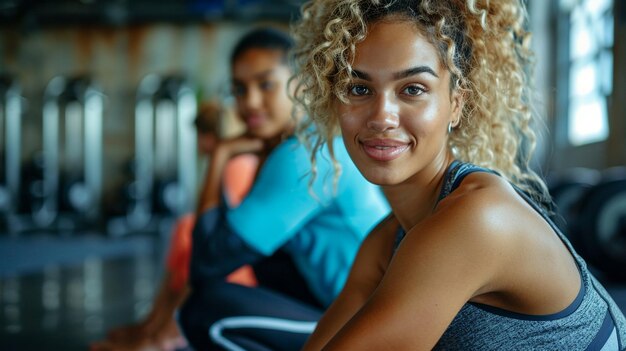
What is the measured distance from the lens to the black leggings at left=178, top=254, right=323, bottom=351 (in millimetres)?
1339

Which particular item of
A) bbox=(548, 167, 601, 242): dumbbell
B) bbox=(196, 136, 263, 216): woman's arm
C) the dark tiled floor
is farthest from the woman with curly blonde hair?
bbox=(548, 167, 601, 242): dumbbell

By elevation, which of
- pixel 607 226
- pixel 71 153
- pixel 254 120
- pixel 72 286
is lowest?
pixel 72 286

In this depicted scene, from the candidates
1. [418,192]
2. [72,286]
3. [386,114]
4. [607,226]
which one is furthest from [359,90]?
[72,286]

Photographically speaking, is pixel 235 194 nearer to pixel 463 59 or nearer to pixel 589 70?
pixel 463 59

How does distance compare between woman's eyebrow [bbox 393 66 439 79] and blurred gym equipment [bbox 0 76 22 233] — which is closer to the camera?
woman's eyebrow [bbox 393 66 439 79]

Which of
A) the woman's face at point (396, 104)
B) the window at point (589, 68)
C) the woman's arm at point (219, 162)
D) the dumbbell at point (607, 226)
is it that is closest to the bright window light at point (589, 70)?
the window at point (589, 68)

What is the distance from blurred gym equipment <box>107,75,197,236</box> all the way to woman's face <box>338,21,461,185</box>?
656 centimetres

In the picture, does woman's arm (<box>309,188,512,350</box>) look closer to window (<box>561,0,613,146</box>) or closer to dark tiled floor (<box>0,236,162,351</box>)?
dark tiled floor (<box>0,236,162,351</box>)

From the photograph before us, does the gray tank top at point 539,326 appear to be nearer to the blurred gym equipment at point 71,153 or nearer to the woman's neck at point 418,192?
the woman's neck at point 418,192

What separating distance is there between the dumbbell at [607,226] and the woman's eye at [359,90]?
8.12ft

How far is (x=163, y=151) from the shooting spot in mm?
7562

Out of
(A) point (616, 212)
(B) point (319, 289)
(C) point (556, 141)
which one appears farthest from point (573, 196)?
(B) point (319, 289)

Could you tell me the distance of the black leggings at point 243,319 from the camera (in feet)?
4.39

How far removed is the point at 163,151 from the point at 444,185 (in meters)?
7.02
